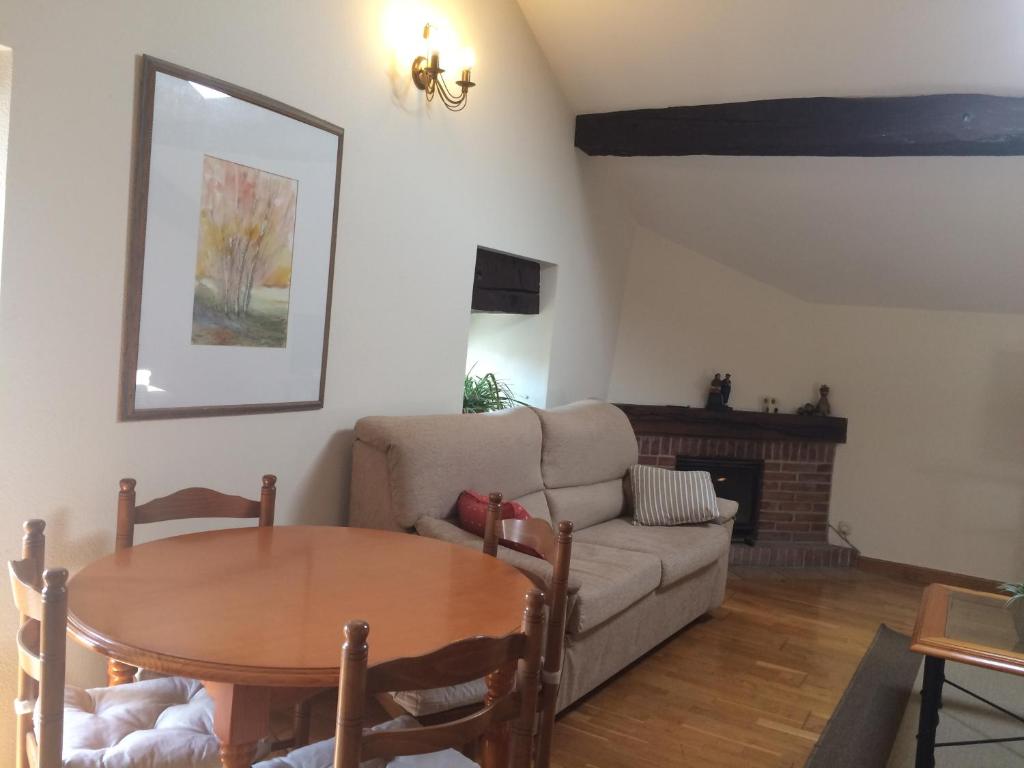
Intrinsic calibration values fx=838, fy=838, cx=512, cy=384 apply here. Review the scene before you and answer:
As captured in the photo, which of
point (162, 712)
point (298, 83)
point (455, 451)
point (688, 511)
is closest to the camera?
point (162, 712)

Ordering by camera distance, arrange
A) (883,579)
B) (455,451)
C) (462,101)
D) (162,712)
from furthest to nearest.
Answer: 1. (883,579)
2. (462,101)
3. (455,451)
4. (162,712)

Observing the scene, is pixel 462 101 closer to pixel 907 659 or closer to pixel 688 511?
pixel 688 511

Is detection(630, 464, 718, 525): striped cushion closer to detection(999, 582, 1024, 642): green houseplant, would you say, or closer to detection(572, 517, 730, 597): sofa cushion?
detection(572, 517, 730, 597): sofa cushion

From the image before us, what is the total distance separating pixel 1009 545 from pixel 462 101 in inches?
165

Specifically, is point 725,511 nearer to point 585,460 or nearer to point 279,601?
point 585,460

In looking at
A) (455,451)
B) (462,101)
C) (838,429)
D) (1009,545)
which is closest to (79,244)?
(455,451)

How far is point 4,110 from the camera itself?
205 centimetres

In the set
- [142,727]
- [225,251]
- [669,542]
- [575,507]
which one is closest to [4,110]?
[225,251]

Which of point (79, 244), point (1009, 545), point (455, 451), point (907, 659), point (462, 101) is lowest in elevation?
point (907, 659)

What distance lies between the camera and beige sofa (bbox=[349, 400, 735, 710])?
10.0 feet

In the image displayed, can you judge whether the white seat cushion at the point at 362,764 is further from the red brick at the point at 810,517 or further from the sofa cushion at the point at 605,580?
the red brick at the point at 810,517

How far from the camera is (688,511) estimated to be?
4.18 meters

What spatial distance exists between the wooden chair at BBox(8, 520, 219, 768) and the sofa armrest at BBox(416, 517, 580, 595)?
113 cm

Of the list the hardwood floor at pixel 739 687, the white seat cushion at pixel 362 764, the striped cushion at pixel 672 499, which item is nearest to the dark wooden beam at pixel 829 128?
the striped cushion at pixel 672 499
